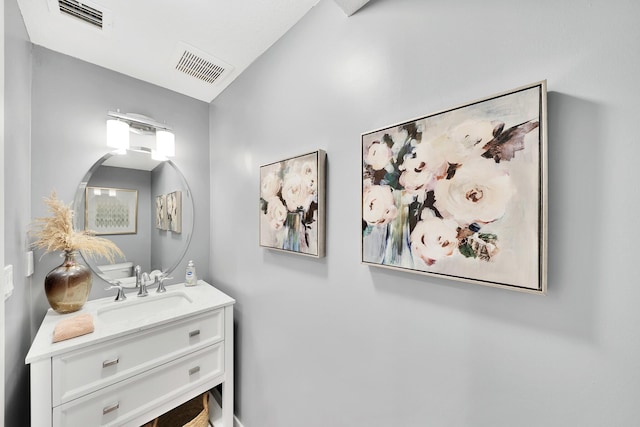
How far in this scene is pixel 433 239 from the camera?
701 millimetres

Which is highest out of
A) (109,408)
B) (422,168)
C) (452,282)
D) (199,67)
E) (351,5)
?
(199,67)

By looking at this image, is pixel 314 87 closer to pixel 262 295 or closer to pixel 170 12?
pixel 170 12

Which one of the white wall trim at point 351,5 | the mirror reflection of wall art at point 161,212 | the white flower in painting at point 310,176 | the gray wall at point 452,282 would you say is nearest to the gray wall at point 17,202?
the mirror reflection of wall art at point 161,212

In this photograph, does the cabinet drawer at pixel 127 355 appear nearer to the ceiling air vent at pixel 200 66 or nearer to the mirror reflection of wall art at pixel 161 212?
the mirror reflection of wall art at pixel 161 212

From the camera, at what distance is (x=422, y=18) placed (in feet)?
2.52

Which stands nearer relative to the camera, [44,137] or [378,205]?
[378,205]

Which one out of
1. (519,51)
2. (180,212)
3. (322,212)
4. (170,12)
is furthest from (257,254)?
(519,51)

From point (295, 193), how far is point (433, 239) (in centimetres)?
64

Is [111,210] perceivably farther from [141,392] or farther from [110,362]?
[141,392]

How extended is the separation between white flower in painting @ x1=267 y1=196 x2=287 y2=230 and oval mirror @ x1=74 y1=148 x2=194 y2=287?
3.12 ft

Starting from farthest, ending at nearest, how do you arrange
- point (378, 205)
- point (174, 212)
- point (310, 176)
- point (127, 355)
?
point (174, 212)
point (127, 355)
point (310, 176)
point (378, 205)

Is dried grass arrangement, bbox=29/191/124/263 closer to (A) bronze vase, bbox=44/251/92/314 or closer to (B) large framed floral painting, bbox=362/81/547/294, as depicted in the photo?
(A) bronze vase, bbox=44/251/92/314

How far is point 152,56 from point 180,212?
1.00 m

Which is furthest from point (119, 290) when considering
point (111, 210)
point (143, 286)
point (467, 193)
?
point (467, 193)
